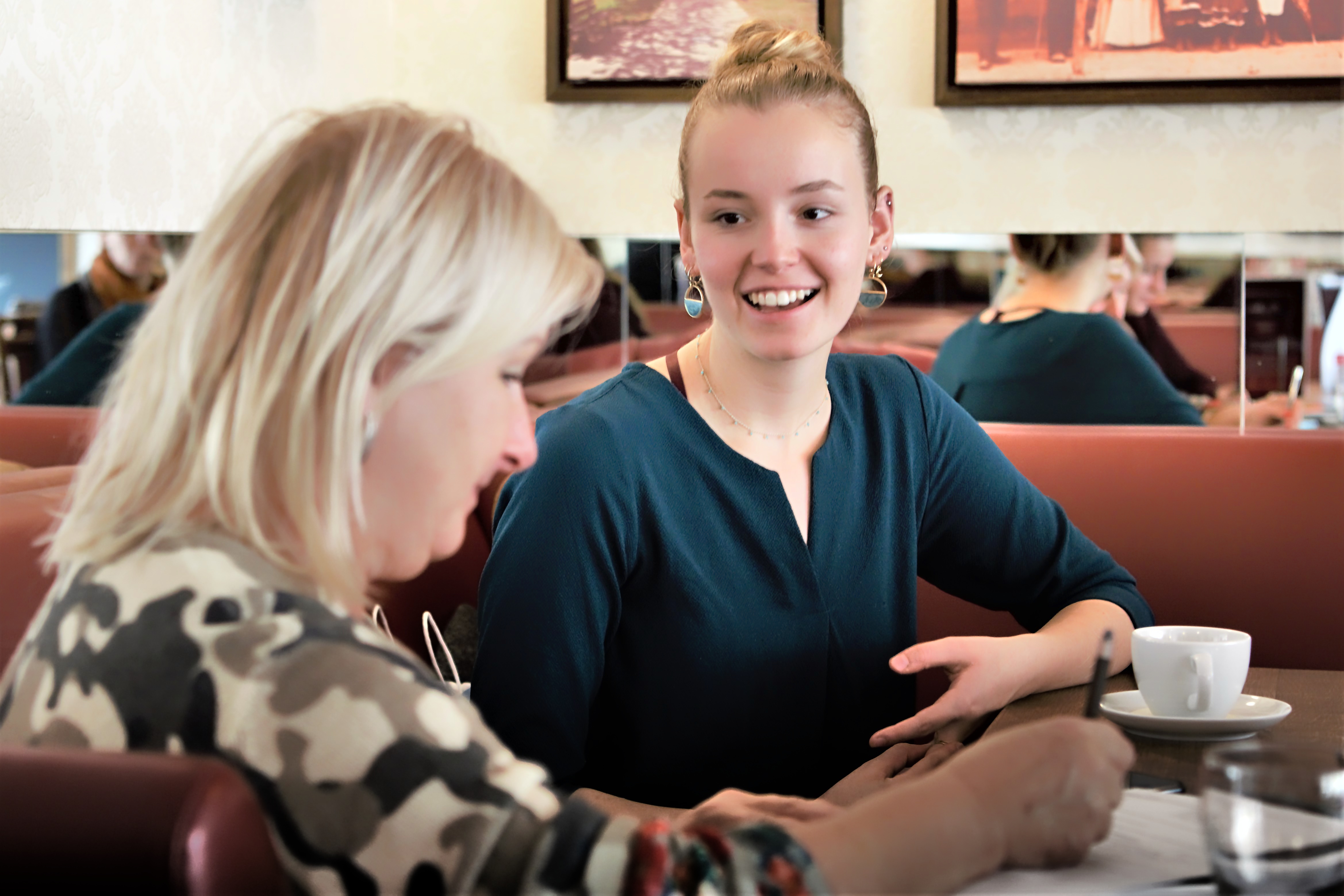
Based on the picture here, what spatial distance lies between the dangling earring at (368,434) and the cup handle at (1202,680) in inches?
28.2

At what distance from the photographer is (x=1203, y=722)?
3.32ft

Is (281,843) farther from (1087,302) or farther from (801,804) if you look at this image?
(1087,302)

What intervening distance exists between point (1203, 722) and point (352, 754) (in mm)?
739

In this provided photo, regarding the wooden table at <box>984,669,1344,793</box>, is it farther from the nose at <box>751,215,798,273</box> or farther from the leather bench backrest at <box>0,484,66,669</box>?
the leather bench backrest at <box>0,484,66,669</box>

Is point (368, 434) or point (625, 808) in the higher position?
point (368, 434)

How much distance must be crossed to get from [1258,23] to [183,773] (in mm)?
2329

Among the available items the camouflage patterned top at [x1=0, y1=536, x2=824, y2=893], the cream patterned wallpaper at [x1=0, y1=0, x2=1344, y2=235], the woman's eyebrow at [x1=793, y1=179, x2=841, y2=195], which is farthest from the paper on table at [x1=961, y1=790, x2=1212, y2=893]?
the cream patterned wallpaper at [x1=0, y1=0, x2=1344, y2=235]

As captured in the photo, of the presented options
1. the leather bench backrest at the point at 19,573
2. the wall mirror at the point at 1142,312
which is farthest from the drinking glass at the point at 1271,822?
the wall mirror at the point at 1142,312

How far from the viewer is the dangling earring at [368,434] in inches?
26.7

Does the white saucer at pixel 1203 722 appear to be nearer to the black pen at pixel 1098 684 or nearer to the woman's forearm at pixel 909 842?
the black pen at pixel 1098 684

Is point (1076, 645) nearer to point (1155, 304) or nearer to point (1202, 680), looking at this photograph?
point (1202, 680)

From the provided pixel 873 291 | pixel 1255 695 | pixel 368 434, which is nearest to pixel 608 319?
pixel 873 291

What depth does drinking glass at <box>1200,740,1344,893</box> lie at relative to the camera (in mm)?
637

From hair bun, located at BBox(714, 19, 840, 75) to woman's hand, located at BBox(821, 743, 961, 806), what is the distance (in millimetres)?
732
